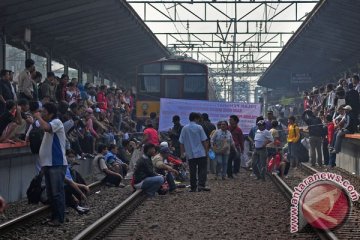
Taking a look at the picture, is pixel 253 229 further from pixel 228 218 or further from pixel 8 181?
pixel 8 181

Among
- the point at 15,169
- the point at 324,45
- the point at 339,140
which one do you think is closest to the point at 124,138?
the point at 339,140

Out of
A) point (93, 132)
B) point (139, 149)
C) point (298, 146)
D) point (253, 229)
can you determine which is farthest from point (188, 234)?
point (298, 146)

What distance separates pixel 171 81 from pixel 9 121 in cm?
1332

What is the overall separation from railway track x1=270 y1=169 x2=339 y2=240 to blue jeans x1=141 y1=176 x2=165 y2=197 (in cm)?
241

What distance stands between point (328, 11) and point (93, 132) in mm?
8790

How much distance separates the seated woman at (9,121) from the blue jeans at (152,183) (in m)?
2.64

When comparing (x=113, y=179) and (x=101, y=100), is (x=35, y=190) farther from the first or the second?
(x=101, y=100)

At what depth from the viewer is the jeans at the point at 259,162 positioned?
16453 mm

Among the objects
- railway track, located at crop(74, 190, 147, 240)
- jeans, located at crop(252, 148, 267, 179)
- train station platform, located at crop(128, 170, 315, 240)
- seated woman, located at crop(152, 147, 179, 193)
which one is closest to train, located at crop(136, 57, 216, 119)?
jeans, located at crop(252, 148, 267, 179)

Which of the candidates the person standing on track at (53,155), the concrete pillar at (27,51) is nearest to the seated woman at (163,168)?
the person standing on track at (53,155)

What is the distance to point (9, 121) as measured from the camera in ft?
41.7

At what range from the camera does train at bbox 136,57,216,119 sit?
25562 mm

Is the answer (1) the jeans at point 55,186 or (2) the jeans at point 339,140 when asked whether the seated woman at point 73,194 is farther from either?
(2) the jeans at point 339,140

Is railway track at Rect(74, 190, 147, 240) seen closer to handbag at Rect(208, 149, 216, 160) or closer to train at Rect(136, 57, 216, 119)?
handbag at Rect(208, 149, 216, 160)
